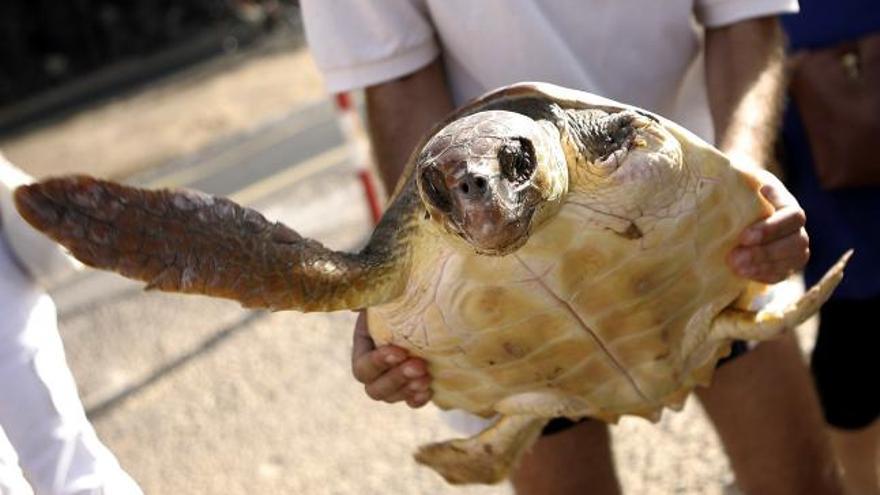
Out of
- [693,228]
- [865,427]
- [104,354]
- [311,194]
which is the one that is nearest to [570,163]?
[693,228]

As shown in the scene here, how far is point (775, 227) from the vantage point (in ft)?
4.30

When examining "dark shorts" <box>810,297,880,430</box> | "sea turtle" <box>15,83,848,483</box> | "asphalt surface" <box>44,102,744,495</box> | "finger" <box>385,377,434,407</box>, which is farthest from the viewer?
"asphalt surface" <box>44,102,744,495</box>

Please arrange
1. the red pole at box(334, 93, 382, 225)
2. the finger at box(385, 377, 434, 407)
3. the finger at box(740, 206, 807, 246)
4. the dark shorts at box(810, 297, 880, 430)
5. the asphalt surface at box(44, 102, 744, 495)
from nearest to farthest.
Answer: the finger at box(740, 206, 807, 246), the finger at box(385, 377, 434, 407), the dark shorts at box(810, 297, 880, 430), the asphalt surface at box(44, 102, 744, 495), the red pole at box(334, 93, 382, 225)

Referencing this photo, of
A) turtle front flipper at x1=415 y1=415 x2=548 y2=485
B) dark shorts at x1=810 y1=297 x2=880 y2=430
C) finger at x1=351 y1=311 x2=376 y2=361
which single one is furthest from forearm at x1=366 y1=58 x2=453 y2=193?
dark shorts at x1=810 y1=297 x2=880 y2=430

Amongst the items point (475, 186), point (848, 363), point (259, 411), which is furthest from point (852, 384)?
point (259, 411)

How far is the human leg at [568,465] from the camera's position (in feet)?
5.21

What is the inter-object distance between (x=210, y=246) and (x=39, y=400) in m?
0.37

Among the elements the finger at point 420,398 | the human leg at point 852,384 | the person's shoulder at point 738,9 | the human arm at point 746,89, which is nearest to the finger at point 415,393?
the finger at point 420,398

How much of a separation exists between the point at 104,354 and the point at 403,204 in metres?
2.71

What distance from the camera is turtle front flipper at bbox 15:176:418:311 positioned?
121cm

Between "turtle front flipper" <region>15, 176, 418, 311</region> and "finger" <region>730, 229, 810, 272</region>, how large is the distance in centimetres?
41

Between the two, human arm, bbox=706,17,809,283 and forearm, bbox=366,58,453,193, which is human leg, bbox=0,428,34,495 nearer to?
forearm, bbox=366,58,453,193

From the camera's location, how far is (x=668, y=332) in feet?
4.67

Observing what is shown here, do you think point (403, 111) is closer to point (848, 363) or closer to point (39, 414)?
point (39, 414)
